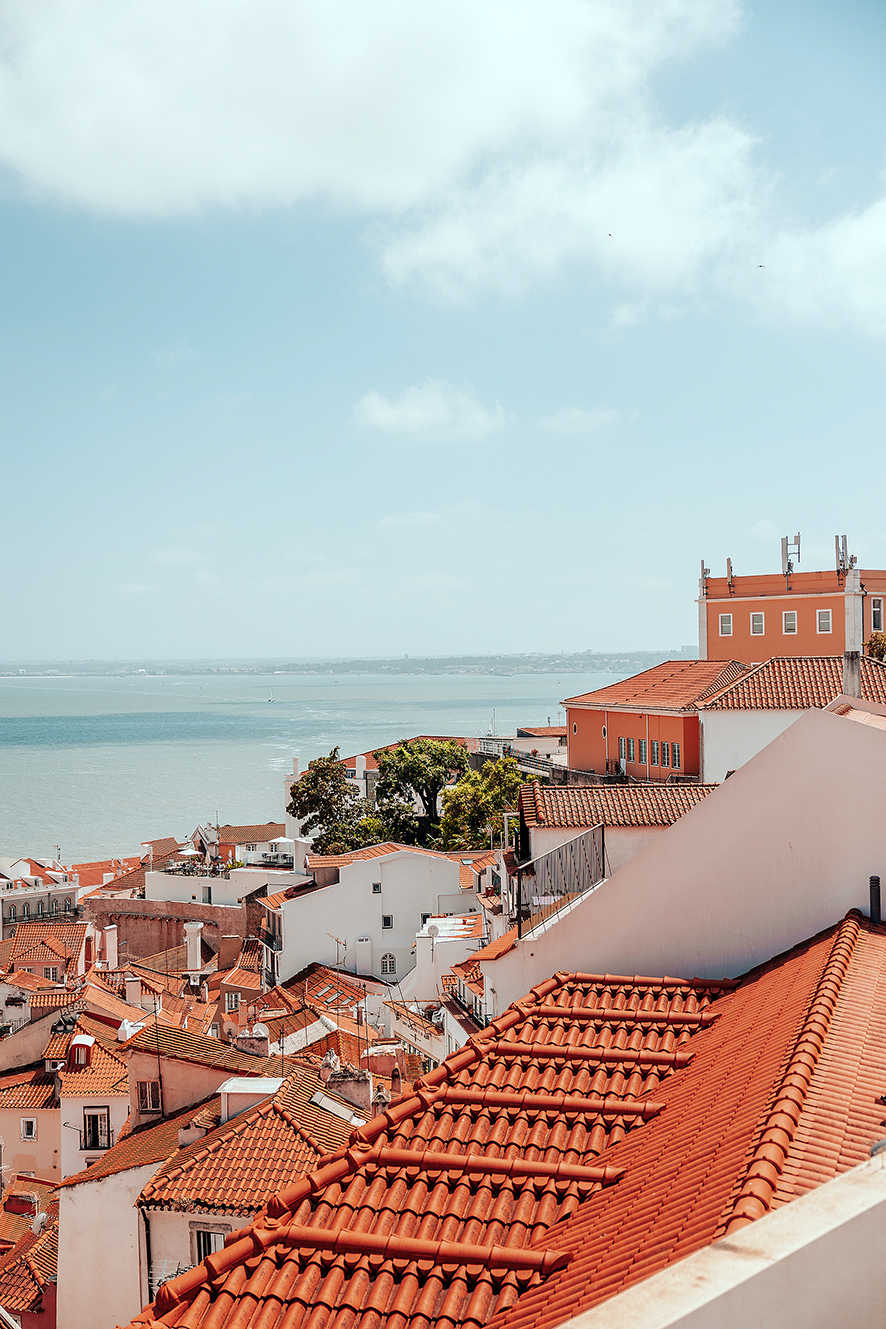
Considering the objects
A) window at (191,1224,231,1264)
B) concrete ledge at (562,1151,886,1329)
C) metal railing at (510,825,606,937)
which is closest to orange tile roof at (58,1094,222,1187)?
window at (191,1224,231,1264)

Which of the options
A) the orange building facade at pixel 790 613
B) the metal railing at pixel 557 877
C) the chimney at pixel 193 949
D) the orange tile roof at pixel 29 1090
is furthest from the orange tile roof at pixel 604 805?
the chimney at pixel 193 949

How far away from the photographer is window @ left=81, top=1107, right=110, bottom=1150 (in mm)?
18042

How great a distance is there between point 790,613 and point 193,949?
26123mm

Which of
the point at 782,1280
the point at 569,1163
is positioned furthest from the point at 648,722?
the point at 782,1280

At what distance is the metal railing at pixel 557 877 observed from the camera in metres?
8.18

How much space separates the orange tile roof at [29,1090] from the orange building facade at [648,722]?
17.9 meters

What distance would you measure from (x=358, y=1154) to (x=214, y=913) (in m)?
42.7

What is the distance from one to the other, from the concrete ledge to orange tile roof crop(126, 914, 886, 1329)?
12.2 inches

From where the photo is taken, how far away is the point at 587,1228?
351 centimetres

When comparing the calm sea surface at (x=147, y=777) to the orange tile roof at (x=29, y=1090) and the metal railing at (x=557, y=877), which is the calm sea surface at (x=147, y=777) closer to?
the orange tile roof at (x=29, y=1090)

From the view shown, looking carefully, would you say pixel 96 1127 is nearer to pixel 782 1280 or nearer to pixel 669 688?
pixel 782 1280

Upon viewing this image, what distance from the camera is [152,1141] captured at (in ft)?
43.8

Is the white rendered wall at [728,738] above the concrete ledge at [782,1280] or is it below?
below

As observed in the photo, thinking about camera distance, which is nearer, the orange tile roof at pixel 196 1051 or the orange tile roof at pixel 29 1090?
the orange tile roof at pixel 196 1051
